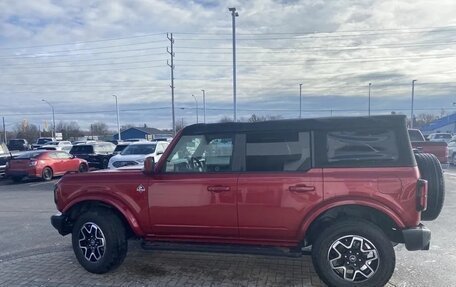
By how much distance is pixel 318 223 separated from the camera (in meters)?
4.16

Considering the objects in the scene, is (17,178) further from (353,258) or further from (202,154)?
(353,258)

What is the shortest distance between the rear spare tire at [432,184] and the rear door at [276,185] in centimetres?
136

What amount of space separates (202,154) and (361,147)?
1.93m

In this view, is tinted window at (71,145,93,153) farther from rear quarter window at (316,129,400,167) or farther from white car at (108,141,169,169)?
rear quarter window at (316,129,400,167)

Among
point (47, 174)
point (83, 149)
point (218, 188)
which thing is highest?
point (218, 188)

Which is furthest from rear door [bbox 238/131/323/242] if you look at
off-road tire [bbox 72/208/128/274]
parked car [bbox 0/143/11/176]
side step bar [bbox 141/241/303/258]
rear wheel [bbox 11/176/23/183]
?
parked car [bbox 0/143/11/176]

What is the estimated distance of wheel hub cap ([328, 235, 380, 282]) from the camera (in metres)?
3.92

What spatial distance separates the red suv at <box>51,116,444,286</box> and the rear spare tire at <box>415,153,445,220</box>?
0.01m

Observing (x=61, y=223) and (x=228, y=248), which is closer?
(x=228, y=248)

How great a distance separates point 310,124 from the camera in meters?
4.23

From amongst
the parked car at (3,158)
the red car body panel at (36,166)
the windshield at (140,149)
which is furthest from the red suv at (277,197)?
the parked car at (3,158)

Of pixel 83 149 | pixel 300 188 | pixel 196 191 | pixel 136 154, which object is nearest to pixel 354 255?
pixel 300 188

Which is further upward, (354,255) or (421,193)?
(421,193)

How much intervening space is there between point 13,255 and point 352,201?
5002mm
